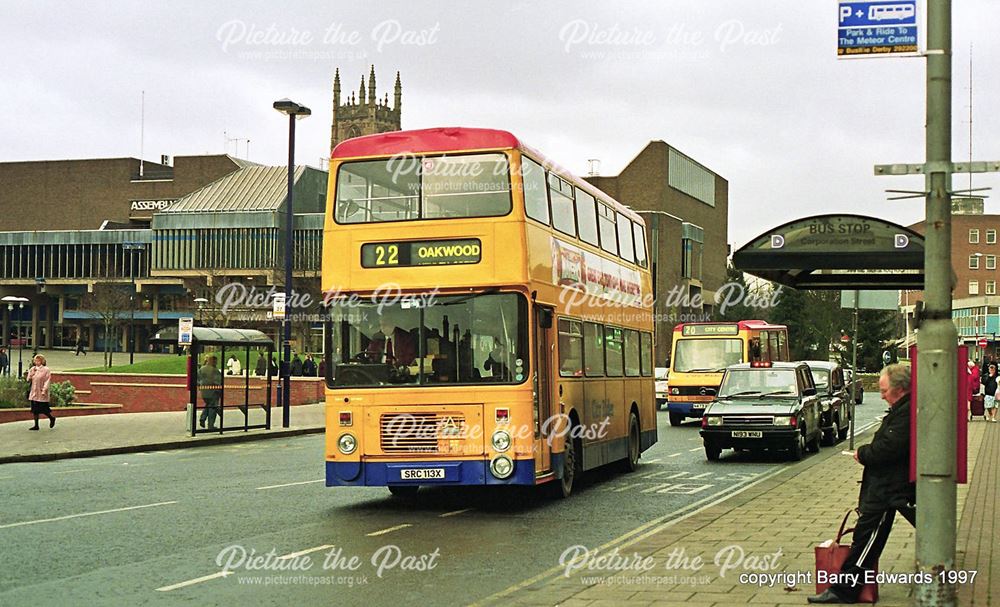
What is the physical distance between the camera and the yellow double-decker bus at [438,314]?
46.6ft

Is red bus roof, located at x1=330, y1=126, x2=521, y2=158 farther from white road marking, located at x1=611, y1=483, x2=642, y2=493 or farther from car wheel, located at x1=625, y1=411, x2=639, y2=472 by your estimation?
car wheel, located at x1=625, y1=411, x2=639, y2=472

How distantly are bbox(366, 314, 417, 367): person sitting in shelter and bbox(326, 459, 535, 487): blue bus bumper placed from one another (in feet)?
4.02

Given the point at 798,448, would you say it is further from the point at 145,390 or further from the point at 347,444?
the point at 145,390

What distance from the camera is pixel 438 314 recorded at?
47.2 feet

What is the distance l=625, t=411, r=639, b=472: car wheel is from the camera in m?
20.3

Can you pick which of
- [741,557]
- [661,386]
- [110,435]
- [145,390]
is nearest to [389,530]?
[741,557]

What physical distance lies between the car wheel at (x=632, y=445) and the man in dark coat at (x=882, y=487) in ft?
38.6

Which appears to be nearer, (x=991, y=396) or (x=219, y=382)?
(x=219, y=382)

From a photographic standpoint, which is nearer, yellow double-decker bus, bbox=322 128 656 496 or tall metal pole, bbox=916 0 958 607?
tall metal pole, bbox=916 0 958 607

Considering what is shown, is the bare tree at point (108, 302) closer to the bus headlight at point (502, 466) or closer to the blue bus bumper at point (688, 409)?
the blue bus bumper at point (688, 409)

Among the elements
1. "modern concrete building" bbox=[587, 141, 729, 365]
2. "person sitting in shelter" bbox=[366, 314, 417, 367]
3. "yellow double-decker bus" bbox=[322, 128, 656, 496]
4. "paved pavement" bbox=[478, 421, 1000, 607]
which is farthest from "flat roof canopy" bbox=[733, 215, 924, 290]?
"modern concrete building" bbox=[587, 141, 729, 365]

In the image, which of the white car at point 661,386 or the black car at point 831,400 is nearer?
the black car at point 831,400

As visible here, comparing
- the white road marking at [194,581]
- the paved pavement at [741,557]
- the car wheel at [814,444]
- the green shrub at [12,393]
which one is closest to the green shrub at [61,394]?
the green shrub at [12,393]

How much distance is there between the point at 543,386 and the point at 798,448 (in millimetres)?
9606
